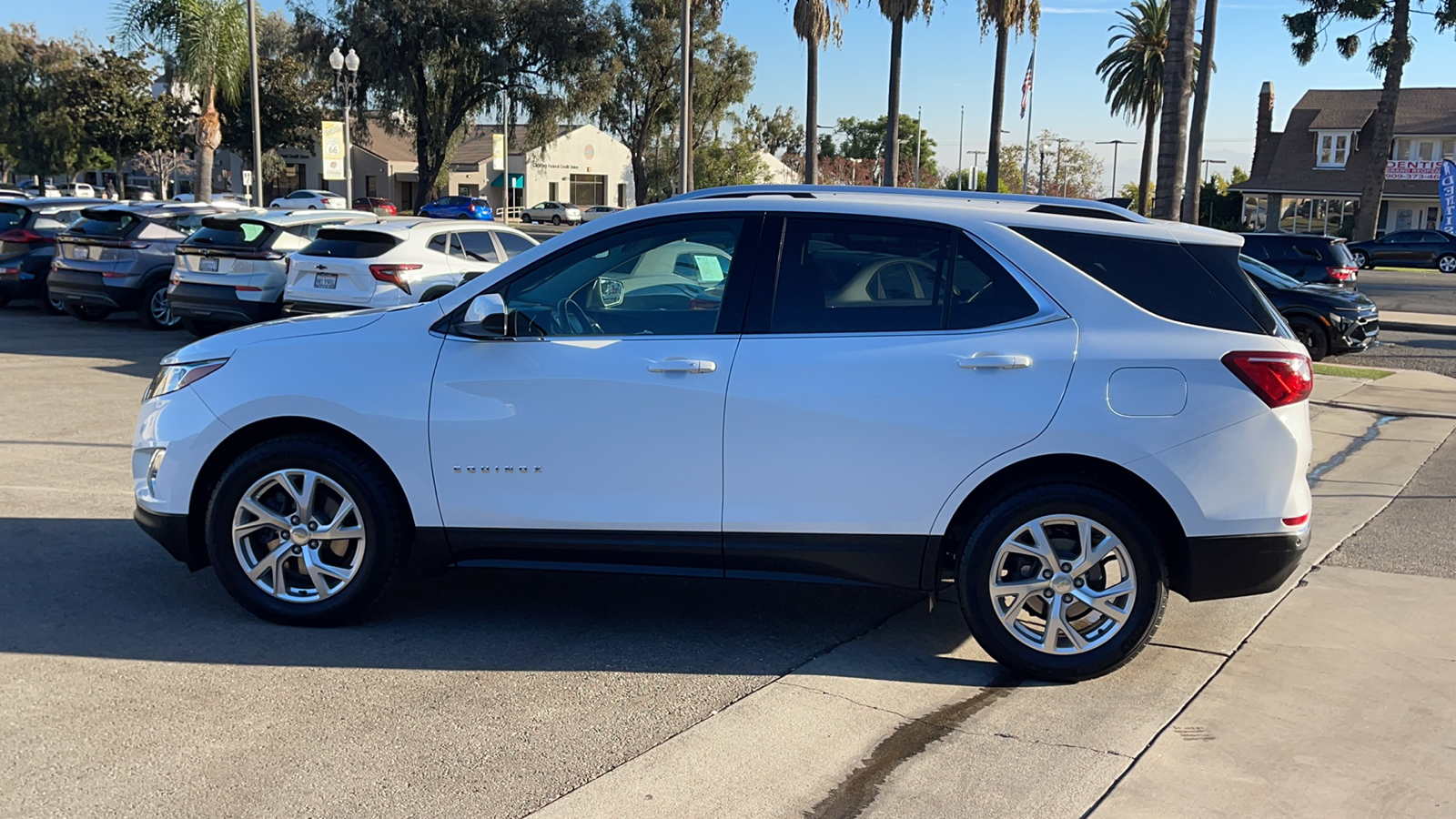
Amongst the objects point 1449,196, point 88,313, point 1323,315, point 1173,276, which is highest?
point 1449,196

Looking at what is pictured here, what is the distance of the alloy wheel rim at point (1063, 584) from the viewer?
471 cm

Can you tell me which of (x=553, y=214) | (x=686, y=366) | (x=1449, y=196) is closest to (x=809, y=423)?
(x=686, y=366)

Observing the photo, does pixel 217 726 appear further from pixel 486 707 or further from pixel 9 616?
pixel 9 616

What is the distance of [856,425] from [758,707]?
43.9 inches

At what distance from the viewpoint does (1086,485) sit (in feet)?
15.5

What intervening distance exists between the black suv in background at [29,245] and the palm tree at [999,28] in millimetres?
23771

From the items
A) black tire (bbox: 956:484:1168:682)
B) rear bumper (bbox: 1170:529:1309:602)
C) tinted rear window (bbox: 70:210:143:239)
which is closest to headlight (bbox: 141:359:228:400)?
black tire (bbox: 956:484:1168:682)

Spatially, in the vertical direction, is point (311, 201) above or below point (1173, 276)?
above

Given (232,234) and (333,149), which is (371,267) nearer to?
(232,234)

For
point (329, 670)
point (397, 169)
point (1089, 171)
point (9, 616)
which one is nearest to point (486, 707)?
point (329, 670)

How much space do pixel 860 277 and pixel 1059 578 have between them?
→ 4.60 feet

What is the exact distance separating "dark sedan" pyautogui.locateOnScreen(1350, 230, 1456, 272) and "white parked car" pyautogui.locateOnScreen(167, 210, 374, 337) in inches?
1457

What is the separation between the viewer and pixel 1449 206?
4197cm

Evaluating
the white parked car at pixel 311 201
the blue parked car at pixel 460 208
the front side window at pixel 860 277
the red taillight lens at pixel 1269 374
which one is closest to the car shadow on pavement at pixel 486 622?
the front side window at pixel 860 277
